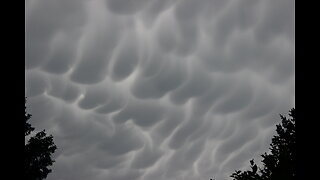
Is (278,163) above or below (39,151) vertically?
below

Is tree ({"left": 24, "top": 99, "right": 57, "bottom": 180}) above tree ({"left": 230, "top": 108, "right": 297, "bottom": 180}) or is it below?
above

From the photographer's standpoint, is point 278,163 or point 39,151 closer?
point 278,163

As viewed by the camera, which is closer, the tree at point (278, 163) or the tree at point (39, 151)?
the tree at point (278, 163)

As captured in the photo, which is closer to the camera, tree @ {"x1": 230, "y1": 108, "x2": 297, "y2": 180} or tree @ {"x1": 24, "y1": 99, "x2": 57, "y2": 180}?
tree @ {"x1": 230, "y1": 108, "x2": 297, "y2": 180}

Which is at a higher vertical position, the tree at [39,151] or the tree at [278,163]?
the tree at [39,151]
